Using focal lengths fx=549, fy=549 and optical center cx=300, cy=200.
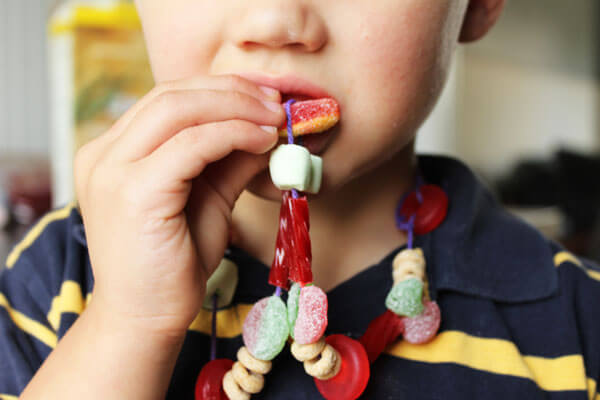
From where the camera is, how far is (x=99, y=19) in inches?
49.5

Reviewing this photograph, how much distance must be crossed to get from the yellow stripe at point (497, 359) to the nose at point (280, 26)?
0.33 meters

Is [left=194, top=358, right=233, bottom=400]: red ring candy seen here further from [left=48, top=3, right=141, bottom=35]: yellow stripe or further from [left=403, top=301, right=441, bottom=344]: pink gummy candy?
[left=48, top=3, right=141, bottom=35]: yellow stripe

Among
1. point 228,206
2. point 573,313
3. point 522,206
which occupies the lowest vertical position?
point 522,206

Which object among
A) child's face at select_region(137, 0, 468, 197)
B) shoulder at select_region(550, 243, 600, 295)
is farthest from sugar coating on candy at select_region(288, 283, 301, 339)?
shoulder at select_region(550, 243, 600, 295)

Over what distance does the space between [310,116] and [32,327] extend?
1.32 ft

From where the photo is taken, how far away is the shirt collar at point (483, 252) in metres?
0.62

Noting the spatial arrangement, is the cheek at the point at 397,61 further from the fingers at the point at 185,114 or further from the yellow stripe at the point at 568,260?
the yellow stripe at the point at 568,260

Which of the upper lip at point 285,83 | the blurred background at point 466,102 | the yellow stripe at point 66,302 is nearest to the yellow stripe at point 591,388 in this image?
the upper lip at point 285,83

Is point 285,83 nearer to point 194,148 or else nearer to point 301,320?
point 194,148

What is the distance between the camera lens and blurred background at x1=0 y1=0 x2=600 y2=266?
1.27m

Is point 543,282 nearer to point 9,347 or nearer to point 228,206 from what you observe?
point 228,206

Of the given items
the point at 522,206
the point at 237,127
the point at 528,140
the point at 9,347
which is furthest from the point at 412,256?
the point at 528,140

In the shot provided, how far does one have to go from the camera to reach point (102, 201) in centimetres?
47

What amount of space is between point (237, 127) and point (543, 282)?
41 cm
